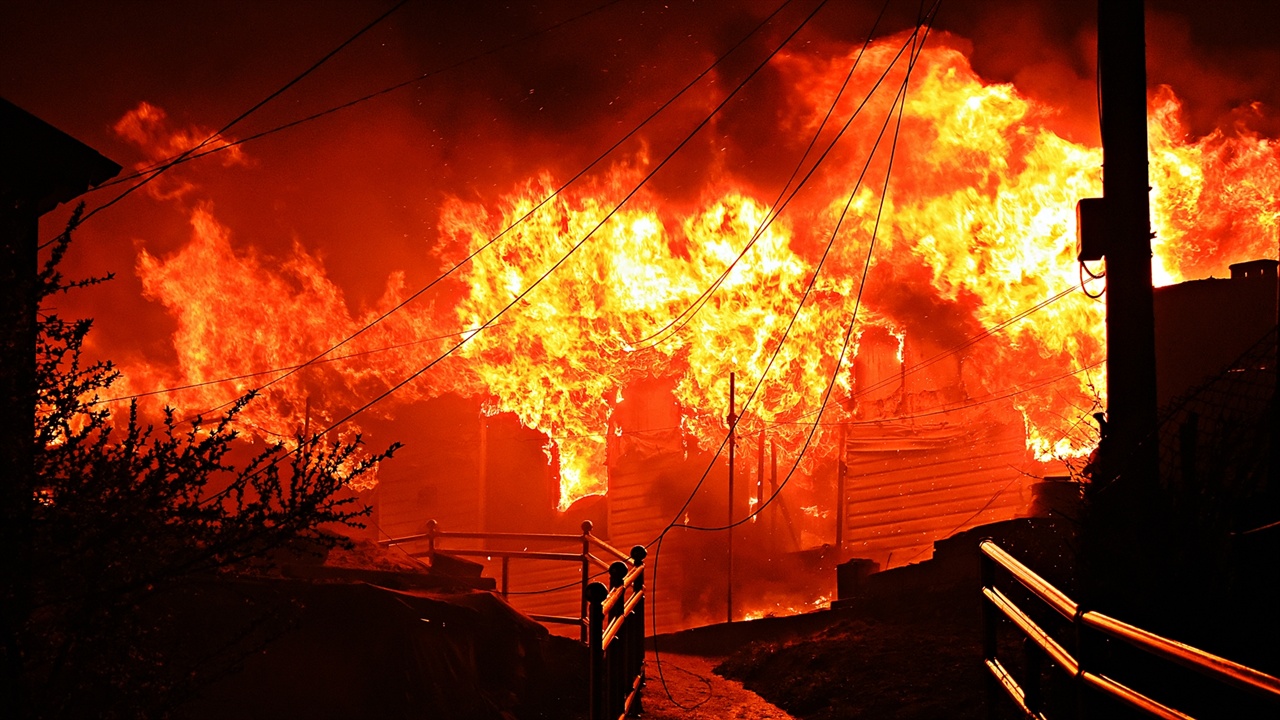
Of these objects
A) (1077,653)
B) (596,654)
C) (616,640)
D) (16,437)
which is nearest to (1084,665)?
(1077,653)

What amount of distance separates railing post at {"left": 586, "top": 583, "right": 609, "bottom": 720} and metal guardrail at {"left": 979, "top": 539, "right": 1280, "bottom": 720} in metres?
1.94

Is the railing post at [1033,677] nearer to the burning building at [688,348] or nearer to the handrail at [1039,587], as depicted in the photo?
the handrail at [1039,587]

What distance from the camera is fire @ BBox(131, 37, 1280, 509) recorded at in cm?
2259

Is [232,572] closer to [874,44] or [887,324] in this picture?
[874,44]

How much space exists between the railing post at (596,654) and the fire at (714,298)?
18.9m

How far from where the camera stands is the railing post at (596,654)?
443cm

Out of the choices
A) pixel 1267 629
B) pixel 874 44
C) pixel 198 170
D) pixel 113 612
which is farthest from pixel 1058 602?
pixel 198 170

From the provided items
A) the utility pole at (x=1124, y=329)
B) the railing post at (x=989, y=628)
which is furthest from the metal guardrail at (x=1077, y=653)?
the utility pole at (x=1124, y=329)

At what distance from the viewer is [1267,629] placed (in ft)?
13.0

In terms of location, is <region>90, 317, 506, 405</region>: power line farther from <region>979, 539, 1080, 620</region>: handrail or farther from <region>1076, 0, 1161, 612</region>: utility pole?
<region>979, 539, 1080, 620</region>: handrail

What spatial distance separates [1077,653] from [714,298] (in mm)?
23588

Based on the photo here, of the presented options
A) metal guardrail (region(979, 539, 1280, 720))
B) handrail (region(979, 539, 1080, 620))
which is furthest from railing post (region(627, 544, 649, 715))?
handrail (region(979, 539, 1080, 620))

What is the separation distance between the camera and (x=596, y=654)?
14.6ft

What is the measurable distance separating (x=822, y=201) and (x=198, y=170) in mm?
18466
